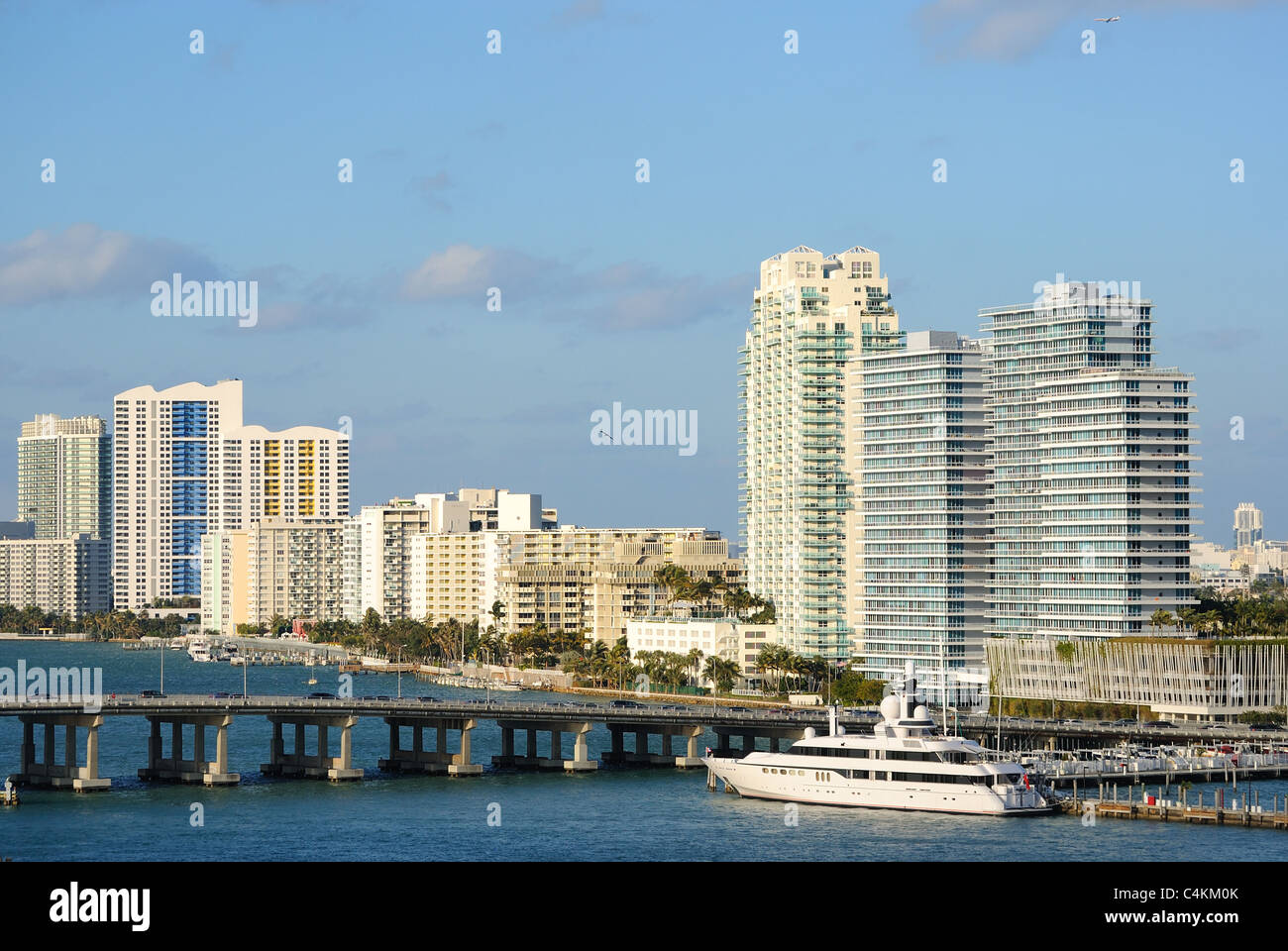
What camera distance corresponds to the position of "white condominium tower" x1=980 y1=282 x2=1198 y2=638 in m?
160

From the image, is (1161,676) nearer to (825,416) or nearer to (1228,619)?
(1228,619)

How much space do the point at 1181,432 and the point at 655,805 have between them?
246 ft

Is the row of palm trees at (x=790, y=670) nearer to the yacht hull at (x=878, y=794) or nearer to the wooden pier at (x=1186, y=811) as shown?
the yacht hull at (x=878, y=794)

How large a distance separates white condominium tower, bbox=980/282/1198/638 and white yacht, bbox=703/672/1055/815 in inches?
2451

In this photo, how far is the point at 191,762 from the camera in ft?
370

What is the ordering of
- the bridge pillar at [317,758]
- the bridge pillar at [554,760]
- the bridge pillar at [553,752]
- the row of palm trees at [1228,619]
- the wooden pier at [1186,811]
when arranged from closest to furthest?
the wooden pier at [1186,811] → the bridge pillar at [317,758] → the bridge pillar at [553,752] → the bridge pillar at [554,760] → the row of palm trees at [1228,619]

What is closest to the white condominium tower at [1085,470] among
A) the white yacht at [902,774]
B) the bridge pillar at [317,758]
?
the white yacht at [902,774]

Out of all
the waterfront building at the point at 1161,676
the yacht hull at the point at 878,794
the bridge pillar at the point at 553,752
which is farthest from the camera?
the waterfront building at the point at 1161,676

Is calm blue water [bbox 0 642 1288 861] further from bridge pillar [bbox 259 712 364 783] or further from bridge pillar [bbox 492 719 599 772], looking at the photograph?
bridge pillar [bbox 492 719 599 772]

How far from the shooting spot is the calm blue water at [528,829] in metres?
83.8

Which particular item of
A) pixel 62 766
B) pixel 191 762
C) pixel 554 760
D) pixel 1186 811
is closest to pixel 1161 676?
pixel 554 760

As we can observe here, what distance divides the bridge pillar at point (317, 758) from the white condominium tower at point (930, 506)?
6662 cm

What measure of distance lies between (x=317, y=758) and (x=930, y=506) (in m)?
73.0

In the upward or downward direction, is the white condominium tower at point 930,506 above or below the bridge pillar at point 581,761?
above
